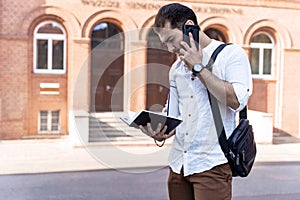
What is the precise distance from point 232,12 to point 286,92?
372cm

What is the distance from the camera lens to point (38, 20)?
13820mm

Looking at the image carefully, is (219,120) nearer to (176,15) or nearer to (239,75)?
(239,75)

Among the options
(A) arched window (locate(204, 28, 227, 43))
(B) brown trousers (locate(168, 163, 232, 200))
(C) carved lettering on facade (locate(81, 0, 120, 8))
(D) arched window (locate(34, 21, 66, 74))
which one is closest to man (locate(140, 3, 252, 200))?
(B) brown trousers (locate(168, 163, 232, 200))

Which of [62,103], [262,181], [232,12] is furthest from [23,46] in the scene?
[262,181]

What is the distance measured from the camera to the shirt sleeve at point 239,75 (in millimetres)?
2082

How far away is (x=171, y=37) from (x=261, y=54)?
1493cm

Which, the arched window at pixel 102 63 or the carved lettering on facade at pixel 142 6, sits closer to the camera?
the carved lettering on facade at pixel 142 6

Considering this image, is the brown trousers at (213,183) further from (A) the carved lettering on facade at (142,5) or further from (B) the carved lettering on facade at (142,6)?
(A) the carved lettering on facade at (142,5)

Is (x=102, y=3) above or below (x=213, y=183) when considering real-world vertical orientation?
above

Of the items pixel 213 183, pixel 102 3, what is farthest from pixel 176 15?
pixel 102 3

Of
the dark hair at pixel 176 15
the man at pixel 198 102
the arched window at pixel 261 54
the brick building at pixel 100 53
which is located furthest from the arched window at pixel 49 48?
the dark hair at pixel 176 15

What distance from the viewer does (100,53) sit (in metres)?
14.8

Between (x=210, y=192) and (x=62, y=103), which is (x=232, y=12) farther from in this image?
(x=210, y=192)

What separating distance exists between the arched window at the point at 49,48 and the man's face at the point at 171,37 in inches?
494
